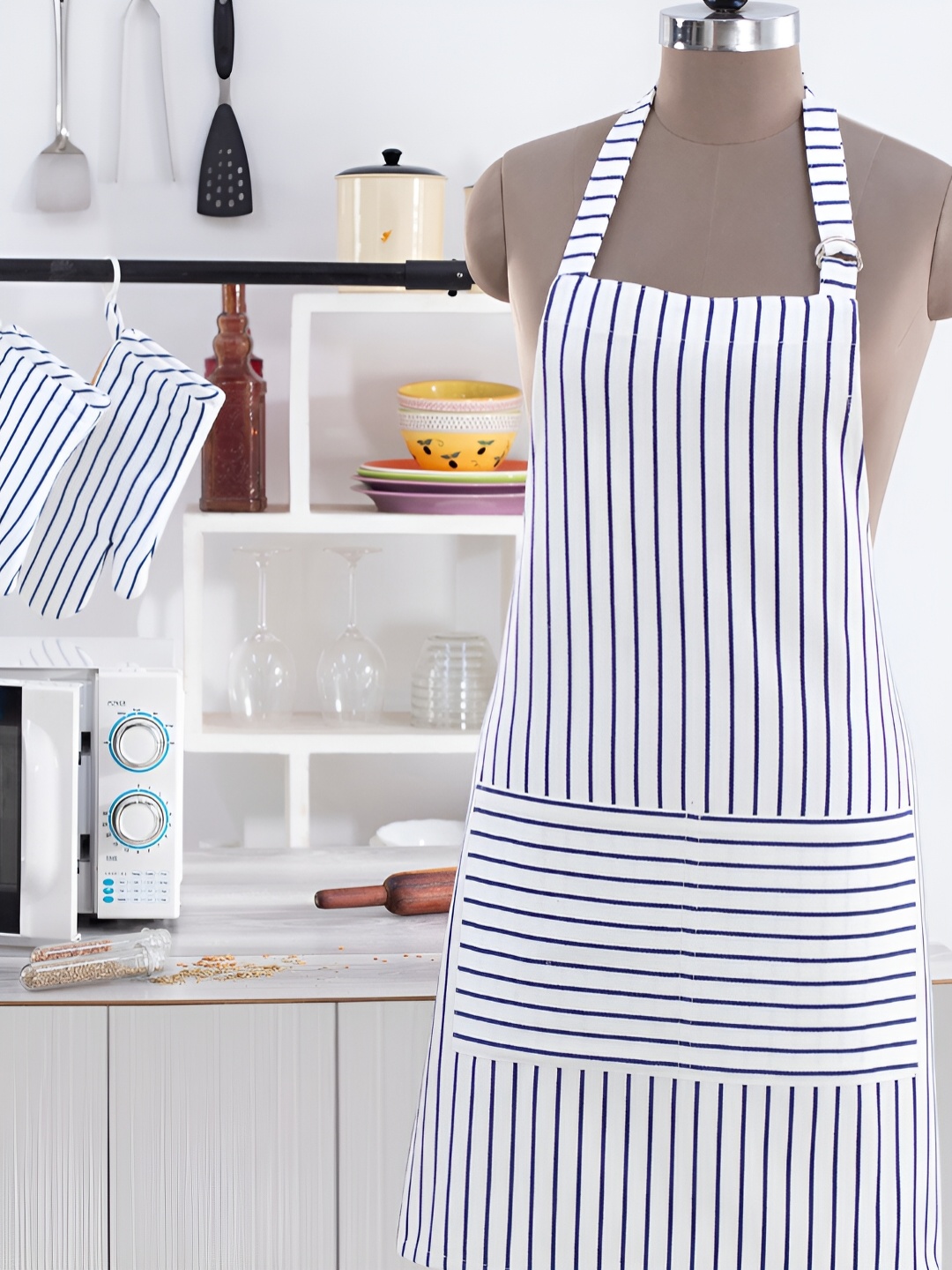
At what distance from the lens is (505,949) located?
34.3 inches

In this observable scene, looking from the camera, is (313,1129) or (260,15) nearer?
(313,1129)

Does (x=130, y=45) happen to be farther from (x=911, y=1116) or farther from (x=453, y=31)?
(x=911, y=1116)

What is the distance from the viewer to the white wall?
7.57ft

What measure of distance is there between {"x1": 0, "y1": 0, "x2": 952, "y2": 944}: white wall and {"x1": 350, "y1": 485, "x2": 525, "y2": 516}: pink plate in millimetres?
304

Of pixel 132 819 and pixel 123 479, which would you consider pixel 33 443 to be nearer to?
pixel 123 479

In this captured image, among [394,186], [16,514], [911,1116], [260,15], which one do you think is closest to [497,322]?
[394,186]

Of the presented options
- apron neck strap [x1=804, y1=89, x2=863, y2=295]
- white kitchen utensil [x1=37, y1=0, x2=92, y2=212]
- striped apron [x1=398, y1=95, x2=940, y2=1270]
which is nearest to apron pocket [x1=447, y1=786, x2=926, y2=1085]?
striped apron [x1=398, y1=95, x2=940, y2=1270]

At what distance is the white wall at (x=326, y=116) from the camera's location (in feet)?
7.57

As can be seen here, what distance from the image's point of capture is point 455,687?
2.20 meters

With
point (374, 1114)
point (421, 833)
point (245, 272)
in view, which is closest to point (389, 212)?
point (245, 272)

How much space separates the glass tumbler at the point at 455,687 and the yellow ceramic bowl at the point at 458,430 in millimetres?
303

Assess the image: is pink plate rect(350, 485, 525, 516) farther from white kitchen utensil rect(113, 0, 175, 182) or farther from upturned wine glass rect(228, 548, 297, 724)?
white kitchen utensil rect(113, 0, 175, 182)

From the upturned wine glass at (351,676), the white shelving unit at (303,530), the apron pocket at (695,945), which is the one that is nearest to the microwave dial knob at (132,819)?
the apron pocket at (695,945)

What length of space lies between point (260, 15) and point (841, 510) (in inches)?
73.2
